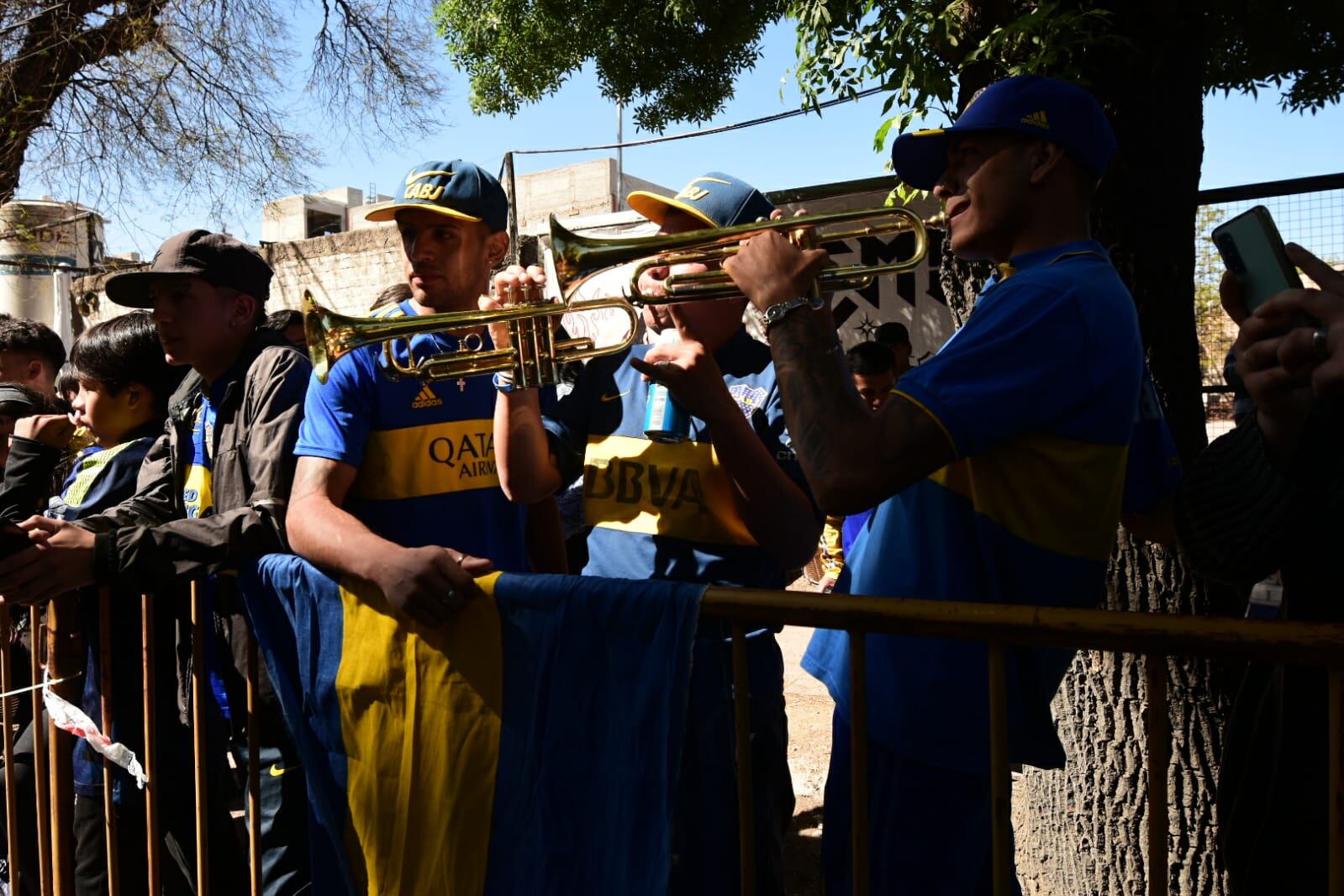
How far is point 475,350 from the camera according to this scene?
2.74 m

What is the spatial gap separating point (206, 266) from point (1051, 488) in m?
2.60

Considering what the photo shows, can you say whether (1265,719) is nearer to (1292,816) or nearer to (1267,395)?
(1292,816)

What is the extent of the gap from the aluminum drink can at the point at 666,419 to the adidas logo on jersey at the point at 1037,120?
97 centimetres

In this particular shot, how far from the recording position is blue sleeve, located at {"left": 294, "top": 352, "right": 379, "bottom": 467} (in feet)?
8.68

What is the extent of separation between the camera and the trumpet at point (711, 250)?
2.29 meters

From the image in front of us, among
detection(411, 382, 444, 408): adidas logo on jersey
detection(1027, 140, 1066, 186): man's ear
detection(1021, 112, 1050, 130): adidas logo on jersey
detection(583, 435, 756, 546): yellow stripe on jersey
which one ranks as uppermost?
detection(1021, 112, 1050, 130): adidas logo on jersey

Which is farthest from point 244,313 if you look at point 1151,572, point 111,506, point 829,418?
point 1151,572

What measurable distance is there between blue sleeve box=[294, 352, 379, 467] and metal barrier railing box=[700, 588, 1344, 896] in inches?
46.6

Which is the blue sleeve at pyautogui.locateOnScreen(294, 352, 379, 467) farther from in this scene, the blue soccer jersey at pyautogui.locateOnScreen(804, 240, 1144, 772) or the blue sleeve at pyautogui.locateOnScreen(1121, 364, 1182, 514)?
the blue sleeve at pyautogui.locateOnScreen(1121, 364, 1182, 514)

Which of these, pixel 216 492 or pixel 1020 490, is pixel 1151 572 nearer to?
pixel 1020 490

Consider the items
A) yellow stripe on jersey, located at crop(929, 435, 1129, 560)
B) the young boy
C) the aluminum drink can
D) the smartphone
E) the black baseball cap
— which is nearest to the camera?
the smartphone

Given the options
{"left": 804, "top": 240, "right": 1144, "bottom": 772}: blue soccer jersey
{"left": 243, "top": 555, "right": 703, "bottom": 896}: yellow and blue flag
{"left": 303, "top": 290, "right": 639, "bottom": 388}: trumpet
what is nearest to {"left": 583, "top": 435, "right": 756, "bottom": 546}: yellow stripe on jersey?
{"left": 303, "top": 290, "right": 639, "bottom": 388}: trumpet

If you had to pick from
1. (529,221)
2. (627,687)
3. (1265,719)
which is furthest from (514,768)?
(529,221)

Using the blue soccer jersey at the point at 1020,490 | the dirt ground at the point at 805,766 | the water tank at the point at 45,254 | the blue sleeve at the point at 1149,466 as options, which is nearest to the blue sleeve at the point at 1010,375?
the blue soccer jersey at the point at 1020,490
